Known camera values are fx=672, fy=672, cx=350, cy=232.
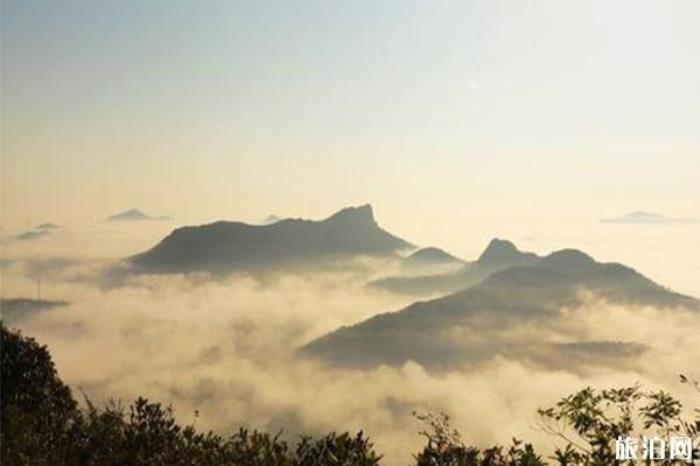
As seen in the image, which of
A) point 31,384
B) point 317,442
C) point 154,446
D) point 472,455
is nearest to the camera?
point 472,455

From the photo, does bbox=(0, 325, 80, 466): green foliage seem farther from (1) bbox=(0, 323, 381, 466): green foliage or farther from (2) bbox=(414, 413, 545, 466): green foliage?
(2) bbox=(414, 413, 545, 466): green foliage

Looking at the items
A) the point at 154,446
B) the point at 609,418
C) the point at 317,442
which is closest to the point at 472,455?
the point at 609,418

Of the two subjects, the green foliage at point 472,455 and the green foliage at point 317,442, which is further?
the green foliage at point 317,442

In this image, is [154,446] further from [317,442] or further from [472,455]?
[472,455]

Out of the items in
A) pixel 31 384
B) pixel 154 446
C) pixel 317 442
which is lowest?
pixel 31 384

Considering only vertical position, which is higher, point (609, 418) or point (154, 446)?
point (609, 418)

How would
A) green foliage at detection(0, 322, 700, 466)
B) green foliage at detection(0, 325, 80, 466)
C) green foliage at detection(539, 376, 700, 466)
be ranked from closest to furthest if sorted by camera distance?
green foliage at detection(539, 376, 700, 466) < green foliage at detection(0, 322, 700, 466) < green foliage at detection(0, 325, 80, 466)

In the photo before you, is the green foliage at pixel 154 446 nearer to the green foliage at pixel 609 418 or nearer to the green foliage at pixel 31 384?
the green foliage at pixel 609 418

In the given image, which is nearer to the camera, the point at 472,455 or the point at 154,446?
the point at 472,455

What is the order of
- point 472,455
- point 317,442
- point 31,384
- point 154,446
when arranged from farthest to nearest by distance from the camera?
point 31,384, point 154,446, point 317,442, point 472,455

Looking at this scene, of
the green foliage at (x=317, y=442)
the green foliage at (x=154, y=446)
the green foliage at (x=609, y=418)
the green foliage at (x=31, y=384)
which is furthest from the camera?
the green foliage at (x=31, y=384)

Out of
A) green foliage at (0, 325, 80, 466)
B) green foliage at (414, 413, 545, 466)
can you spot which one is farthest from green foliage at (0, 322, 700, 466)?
green foliage at (0, 325, 80, 466)

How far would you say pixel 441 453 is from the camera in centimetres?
1584

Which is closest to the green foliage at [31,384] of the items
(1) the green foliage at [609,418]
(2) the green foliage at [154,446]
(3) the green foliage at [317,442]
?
(2) the green foliage at [154,446]
